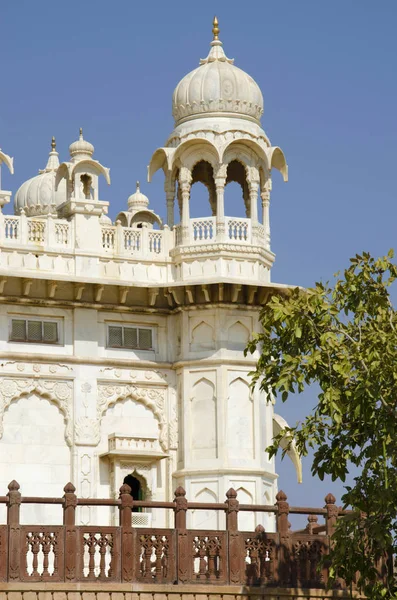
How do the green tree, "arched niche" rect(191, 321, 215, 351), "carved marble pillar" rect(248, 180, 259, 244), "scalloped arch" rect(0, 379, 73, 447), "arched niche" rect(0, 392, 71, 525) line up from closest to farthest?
the green tree
"arched niche" rect(0, 392, 71, 525)
"scalloped arch" rect(0, 379, 73, 447)
"arched niche" rect(191, 321, 215, 351)
"carved marble pillar" rect(248, 180, 259, 244)

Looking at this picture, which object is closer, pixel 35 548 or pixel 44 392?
pixel 35 548

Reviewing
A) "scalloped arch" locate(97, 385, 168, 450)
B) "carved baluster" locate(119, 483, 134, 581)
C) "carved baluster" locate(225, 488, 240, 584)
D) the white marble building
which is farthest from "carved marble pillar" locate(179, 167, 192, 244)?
"carved baluster" locate(119, 483, 134, 581)

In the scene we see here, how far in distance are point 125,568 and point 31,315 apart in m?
6.12

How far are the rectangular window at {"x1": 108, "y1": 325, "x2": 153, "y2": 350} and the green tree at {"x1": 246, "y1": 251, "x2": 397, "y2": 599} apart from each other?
6722 mm

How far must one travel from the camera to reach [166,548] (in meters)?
21.4

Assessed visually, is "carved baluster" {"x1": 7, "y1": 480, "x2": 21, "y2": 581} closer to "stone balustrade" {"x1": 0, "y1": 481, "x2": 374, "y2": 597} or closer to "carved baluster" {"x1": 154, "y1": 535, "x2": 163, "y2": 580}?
"stone balustrade" {"x1": 0, "y1": 481, "x2": 374, "y2": 597}

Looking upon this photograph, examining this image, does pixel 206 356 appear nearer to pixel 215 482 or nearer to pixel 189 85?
pixel 215 482

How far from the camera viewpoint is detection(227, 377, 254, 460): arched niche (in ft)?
86.5

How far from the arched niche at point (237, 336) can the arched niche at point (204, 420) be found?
27.6 inches

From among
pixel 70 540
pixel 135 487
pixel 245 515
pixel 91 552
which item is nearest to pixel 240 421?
pixel 245 515

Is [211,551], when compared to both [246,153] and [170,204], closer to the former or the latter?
[170,204]

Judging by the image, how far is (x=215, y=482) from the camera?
26.2 m

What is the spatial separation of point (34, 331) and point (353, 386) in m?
7.87

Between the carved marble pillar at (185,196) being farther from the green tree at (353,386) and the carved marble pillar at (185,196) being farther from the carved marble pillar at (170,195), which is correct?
the green tree at (353,386)
